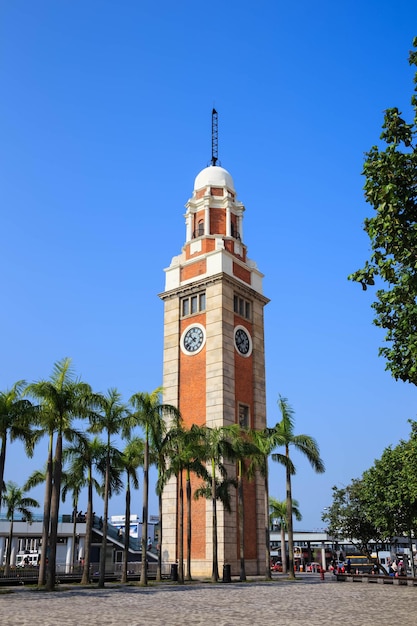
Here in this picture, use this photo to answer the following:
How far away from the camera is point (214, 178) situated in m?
55.2

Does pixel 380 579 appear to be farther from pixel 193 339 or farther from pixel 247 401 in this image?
pixel 193 339

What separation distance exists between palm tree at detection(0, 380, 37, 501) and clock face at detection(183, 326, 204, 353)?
2085cm

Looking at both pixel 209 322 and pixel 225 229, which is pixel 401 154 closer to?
pixel 209 322

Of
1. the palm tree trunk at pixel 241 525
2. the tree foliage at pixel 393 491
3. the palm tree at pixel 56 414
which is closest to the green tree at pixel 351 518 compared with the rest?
the tree foliage at pixel 393 491

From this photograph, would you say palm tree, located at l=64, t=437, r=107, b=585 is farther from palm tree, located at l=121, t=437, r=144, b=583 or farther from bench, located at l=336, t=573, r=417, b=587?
bench, located at l=336, t=573, r=417, b=587

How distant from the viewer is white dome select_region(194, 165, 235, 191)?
55.0 meters

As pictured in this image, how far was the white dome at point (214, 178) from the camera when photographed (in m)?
55.0

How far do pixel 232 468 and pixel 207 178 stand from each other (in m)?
25.5

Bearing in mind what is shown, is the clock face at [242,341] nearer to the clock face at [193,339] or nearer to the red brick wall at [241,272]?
the clock face at [193,339]

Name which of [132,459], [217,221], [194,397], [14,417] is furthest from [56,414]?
[217,221]

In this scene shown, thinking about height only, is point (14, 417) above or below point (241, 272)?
below

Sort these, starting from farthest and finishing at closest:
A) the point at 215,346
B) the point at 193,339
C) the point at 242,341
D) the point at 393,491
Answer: the point at 242,341 < the point at 193,339 < the point at 215,346 < the point at 393,491

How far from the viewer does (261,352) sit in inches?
1996

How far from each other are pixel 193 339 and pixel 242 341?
384cm
